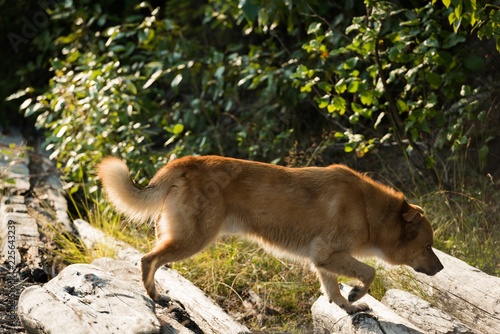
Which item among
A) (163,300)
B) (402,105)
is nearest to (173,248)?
(163,300)

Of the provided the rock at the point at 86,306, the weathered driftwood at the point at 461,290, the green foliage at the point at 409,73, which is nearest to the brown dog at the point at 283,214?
the weathered driftwood at the point at 461,290

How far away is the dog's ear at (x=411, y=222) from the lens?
5.36 m

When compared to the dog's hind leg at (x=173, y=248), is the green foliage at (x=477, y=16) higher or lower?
higher

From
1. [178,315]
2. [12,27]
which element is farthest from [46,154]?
[178,315]

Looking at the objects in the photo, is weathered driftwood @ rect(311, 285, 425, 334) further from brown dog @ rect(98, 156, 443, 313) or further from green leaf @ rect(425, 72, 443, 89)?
green leaf @ rect(425, 72, 443, 89)

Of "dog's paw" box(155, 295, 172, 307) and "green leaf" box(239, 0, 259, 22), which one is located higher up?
"green leaf" box(239, 0, 259, 22)

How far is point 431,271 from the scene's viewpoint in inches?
208

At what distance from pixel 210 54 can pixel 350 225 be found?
4.00m

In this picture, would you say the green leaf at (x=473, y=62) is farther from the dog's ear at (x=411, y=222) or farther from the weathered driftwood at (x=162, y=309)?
the weathered driftwood at (x=162, y=309)

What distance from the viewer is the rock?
13.1 ft

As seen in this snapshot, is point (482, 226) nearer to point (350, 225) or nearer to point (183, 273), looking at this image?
point (350, 225)

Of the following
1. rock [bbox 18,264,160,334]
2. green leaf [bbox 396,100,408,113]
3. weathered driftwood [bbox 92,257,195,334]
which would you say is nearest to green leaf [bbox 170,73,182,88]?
green leaf [bbox 396,100,408,113]

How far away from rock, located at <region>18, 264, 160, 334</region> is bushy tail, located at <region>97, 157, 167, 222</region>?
64 centimetres

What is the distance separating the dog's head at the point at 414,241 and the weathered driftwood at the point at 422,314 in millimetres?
339
